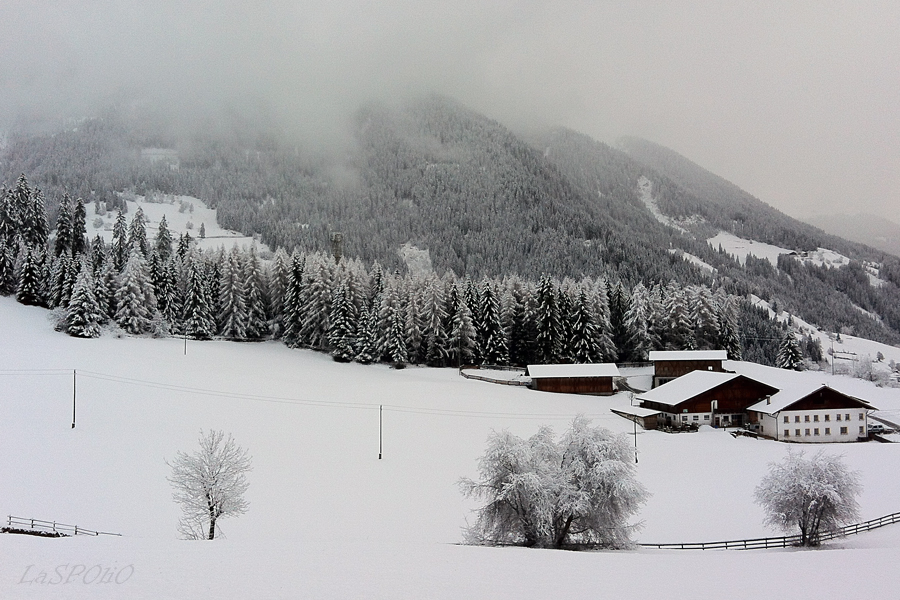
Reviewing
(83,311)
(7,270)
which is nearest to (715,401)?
(83,311)

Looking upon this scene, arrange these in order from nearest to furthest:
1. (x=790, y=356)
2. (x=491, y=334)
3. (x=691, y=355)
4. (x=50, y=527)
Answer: (x=50, y=527) → (x=691, y=355) → (x=491, y=334) → (x=790, y=356)

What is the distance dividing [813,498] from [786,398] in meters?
36.2

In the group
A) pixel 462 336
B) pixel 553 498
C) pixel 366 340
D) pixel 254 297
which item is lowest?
pixel 553 498

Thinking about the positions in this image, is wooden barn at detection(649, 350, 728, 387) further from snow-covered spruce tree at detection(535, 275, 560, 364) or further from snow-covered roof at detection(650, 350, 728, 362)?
snow-covered spruce tree at detection(535, 275, 560, 364)

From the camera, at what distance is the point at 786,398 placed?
5641cm

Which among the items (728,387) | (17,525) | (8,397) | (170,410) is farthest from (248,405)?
(728,387)

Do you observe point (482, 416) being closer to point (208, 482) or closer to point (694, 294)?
point (208, 482)

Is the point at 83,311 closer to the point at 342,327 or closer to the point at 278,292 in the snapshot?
the point at 278,292

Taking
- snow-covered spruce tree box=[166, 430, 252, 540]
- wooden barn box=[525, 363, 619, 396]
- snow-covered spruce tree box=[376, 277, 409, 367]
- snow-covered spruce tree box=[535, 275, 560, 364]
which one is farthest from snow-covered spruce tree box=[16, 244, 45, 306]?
snow-covered spruce tree box=[535, 275, 560, 364]

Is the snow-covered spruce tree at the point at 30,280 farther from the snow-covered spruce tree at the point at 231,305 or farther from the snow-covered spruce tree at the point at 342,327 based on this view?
the snow-covered spruce tree at the point at 342,327

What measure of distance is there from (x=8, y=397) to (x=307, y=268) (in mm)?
44663

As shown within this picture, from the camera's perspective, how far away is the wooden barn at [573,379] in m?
67.5

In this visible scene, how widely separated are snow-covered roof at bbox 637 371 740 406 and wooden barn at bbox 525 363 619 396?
16.9ft

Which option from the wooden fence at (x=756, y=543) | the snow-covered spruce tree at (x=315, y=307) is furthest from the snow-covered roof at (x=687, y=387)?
the snow-covered spruce tree at (x=315, y=307)
